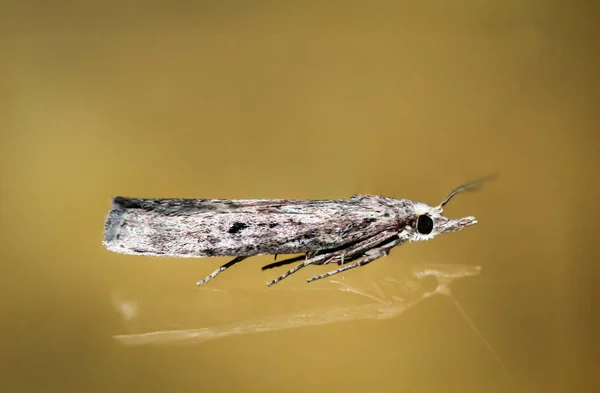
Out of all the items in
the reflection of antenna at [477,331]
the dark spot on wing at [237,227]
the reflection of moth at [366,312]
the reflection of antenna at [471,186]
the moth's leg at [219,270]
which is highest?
the dark spot on wing at [237,227]

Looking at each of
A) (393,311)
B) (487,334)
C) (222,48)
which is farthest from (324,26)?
(487,334)

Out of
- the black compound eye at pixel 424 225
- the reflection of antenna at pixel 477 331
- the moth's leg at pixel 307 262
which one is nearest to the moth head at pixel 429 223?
the black compound eye at pixel 424 225

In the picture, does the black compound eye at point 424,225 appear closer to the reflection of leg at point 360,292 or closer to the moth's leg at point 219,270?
the reflection of leg at point 360,292

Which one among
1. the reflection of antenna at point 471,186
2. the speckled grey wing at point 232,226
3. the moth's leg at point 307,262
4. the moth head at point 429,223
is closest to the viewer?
the speckled grey wing at point 232,226

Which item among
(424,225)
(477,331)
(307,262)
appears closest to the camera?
(477,331)

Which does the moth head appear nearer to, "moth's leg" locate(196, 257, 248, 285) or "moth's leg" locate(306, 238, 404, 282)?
"moth's leg" locate(306, 238, 404, 282)

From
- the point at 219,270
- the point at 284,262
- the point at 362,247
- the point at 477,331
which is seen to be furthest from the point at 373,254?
the point at 219,270

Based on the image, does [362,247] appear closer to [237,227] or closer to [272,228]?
[272,228]

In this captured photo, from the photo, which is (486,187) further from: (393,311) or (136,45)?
(136,45)

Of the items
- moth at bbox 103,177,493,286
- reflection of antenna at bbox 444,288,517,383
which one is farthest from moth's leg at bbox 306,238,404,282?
reflection of antenna at bbox 444,288,517,383
